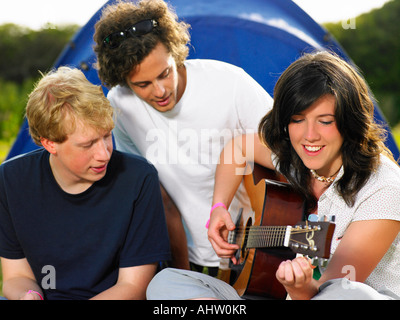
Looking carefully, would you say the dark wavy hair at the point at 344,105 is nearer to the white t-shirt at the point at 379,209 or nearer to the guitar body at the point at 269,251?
the white t-shirt at the point at 379,209

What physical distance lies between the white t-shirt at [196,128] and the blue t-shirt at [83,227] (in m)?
0.40

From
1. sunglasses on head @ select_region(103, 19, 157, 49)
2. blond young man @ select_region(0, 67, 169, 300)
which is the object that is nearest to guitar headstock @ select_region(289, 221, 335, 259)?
blond young man @ select_region(0, 67, 169, 300)

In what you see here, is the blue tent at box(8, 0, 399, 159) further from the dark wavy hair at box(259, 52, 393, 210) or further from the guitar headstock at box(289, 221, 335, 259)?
the guitar headstock at box(289, 221, 335, 259)

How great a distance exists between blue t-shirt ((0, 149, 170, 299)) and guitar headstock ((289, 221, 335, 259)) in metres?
0.53

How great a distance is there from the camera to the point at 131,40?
1.83 metres

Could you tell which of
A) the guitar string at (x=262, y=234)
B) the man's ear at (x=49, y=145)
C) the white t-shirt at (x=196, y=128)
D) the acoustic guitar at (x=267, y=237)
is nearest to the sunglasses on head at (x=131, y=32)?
the white t-shirt at (x=196, y=128)

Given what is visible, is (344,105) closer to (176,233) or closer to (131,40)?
(131,40)

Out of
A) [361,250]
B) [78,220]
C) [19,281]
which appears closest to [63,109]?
[78,220]

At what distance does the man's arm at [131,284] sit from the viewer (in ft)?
5.09

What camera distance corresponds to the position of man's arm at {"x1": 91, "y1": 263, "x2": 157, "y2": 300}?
61.1 inches

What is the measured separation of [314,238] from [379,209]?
264 millimetres

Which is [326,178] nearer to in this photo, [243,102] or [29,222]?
[243,102]
